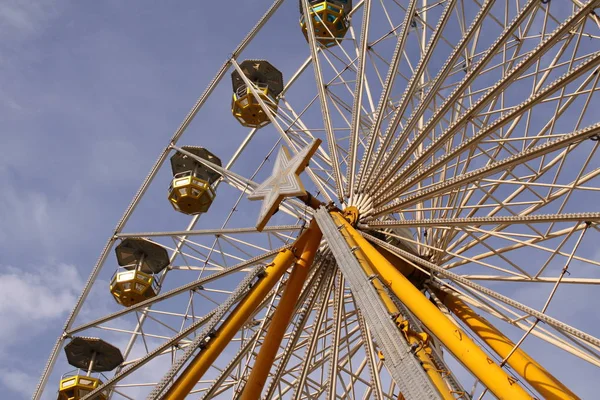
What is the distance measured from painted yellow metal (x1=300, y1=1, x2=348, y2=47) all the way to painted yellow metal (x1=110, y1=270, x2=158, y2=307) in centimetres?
790

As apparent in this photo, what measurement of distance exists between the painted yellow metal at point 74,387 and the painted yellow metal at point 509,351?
32.5 ft

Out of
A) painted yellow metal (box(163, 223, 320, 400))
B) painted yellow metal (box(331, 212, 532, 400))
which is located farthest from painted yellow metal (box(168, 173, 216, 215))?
painted yellow metal (box(331, 212, 532, 400))

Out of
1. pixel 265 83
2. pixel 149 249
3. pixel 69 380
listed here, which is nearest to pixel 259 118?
pixel 265 83

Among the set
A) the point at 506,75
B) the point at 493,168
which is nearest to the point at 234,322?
the point at 493,168

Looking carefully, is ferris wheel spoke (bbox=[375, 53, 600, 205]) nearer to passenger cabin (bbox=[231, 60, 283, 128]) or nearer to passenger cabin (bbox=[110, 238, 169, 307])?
passenger cabin (bbox=[231, 60, 283, 128])

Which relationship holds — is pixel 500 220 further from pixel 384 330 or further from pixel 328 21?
pixel 328 21

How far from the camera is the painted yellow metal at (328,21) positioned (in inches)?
765

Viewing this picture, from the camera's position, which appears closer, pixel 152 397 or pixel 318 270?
pixel 152 397

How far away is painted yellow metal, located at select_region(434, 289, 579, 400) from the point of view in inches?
411

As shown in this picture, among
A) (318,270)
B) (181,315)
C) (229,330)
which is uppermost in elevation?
(181,315)

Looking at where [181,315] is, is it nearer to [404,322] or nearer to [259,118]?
[259,118]

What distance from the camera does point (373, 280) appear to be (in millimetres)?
10367

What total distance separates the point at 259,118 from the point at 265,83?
3.25 feet

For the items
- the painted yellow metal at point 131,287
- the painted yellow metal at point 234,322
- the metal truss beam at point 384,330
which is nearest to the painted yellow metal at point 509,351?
the metal truss beam at point 384,330
